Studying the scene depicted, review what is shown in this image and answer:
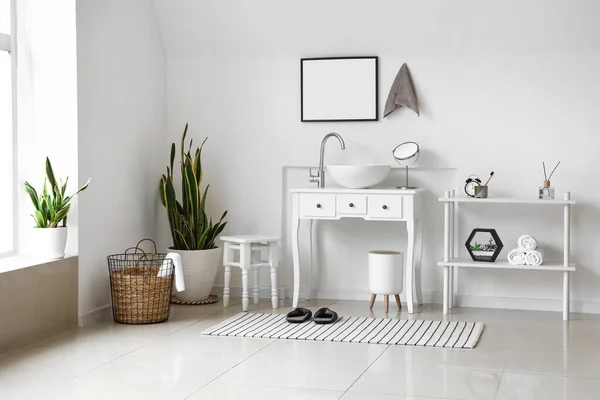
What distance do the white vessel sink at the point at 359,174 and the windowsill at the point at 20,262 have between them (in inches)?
66.3

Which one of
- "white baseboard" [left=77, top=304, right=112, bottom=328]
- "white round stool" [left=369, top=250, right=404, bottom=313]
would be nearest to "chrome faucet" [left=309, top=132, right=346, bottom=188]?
"white round stool" [left=369, top=250, right=404, bottom=313]

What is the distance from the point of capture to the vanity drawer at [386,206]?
5.12 metres

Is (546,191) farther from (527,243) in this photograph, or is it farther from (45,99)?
(45,99)

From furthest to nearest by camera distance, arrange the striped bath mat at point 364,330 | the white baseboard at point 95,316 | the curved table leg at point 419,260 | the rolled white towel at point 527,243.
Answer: the curved table leg at point 419,260, the rolled white towel at point 527,243, the white baseboard at point 95,316, the striped bath mat at point 364,330

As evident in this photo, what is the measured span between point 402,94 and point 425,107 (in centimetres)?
18

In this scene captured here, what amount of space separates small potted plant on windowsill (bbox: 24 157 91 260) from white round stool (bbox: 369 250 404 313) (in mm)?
1843

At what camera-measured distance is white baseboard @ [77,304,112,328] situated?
4777 millimetres

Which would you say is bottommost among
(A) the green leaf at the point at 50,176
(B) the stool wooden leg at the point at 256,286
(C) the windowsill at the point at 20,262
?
(B) the stool wooden leg at the point at 256,286

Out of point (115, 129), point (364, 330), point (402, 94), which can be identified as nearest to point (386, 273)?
point (364, 330)

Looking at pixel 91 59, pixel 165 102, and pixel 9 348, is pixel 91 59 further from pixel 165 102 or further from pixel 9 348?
pixel 9 348

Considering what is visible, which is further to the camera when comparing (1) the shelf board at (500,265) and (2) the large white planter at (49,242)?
(1) the shelf board at (500,265)

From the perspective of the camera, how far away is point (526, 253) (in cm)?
504

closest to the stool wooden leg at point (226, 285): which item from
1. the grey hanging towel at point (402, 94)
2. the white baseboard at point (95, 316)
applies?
the white baseboard at point (95, 316)

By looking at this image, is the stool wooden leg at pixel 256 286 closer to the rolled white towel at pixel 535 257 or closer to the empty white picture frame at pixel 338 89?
the empty white picture frame at pixel 338 89
